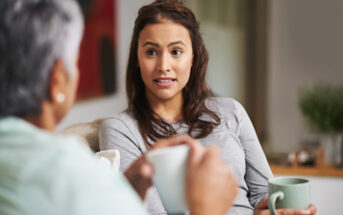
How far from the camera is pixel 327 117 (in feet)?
8.97

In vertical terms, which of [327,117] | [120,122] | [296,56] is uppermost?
[120,122]

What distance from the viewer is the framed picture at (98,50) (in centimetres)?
242

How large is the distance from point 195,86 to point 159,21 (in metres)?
0.29

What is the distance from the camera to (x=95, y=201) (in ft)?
1.95

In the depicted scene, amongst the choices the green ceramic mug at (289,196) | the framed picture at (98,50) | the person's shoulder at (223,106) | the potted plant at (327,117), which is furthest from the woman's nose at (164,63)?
the potted plant at (327,117)

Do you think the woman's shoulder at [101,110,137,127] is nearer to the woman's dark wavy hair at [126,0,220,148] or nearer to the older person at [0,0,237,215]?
the woman's dark wavy hair at [126,0,220,148]

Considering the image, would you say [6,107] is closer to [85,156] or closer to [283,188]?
[85,156]

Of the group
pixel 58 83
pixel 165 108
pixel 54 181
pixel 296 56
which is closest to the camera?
pixel 54 181

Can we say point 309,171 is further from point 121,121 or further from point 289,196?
point 289,196

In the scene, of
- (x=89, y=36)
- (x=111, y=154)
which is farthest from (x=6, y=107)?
(x=89, y=36)

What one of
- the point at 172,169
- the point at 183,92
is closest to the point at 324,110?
the point at 183,92

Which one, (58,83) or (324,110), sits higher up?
(58,83)

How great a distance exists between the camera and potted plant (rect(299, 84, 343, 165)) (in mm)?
2720

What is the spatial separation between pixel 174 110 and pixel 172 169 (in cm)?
90
